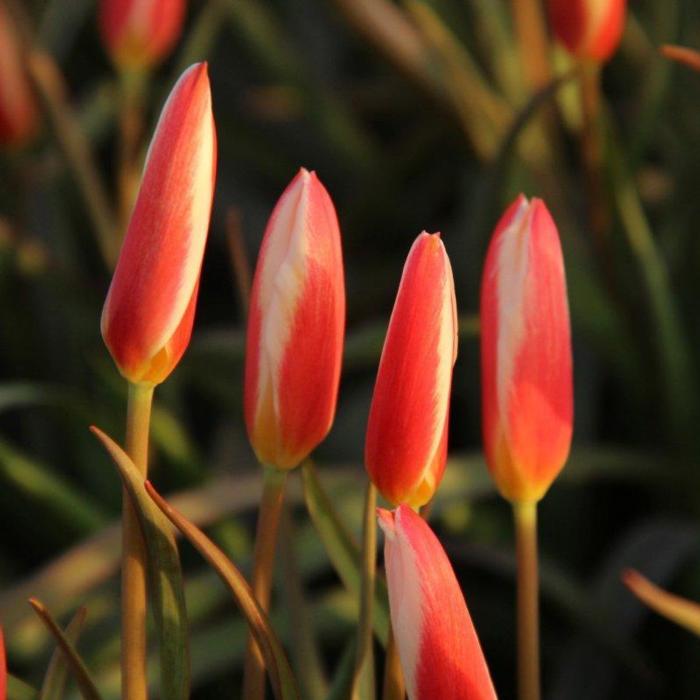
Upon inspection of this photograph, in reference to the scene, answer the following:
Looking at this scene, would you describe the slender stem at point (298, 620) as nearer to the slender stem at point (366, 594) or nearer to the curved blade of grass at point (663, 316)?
the slender stem at point (366, 594)

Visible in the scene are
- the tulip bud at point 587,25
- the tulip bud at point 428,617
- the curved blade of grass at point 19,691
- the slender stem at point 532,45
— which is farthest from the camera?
the slender stem at point 532,45

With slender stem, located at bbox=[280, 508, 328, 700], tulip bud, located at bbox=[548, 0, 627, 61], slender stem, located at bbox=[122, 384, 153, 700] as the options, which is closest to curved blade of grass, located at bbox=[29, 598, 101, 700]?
slender stem, located at bbox=[122, 384, 153, 700]

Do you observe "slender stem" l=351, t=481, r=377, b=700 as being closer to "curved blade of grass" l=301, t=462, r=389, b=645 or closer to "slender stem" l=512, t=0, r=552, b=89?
"curved blade of grass" l=301, t=462, r=389, b=645

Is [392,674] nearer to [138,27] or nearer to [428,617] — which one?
[428,617]

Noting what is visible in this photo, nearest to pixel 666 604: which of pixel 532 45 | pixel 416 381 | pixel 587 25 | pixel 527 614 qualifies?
pixel 527 614

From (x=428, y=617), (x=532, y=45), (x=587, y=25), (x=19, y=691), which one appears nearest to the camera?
(x=428, y=617)

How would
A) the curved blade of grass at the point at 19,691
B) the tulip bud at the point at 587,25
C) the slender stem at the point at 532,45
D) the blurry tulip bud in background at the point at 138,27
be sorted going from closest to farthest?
1. the curved blade of grass at the point at 19,691
2. the tulip bud at the point at 587,25
3. the blurry tulip bud in background at the point at 138,27
4. the slender stem at the point at 532,45

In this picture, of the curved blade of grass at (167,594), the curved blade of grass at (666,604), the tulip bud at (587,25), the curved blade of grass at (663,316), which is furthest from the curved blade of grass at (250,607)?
the curved blade of grass at (663,316)

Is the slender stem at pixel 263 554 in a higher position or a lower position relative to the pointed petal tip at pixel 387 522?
lower
